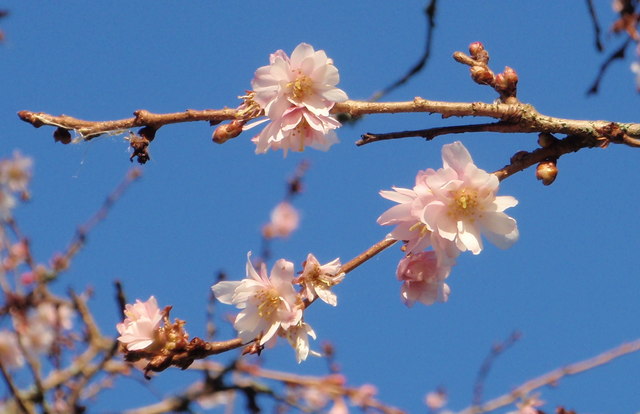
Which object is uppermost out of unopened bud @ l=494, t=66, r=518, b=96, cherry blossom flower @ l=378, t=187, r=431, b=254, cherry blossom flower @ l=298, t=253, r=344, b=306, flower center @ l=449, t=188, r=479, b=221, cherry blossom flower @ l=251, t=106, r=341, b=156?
unopened bud @ l=494, t=66, r=518, b=96

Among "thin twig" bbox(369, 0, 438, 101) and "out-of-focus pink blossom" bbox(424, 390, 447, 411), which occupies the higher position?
"out-of-focus pink blossom" bbox(424, 390, 447, 411)

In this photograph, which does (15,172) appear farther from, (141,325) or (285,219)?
(141,325)

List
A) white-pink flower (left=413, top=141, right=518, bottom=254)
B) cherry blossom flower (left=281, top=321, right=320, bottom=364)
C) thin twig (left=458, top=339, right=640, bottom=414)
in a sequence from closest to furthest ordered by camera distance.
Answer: white-pink flower (left=413, top=141, right=518, bottom=254), cherry blossom flower (left=281, top=321, right=320, bottom=364), thin twig (left=458, top=339, right=640, bottom=414)

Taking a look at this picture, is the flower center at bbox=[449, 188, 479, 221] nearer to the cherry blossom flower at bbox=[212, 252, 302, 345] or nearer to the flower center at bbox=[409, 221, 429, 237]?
the flower center at bbox=[409, 221, 429, 237]

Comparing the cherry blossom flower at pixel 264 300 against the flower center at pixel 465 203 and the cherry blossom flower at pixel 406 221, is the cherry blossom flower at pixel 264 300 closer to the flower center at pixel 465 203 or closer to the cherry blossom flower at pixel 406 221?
the cherry blossom flower at pixel 406 221

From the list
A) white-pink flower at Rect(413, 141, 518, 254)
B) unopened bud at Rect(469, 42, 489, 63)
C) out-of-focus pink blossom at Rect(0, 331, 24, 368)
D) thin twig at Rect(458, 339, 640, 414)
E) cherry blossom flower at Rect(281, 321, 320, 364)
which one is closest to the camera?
white-pink flower at Rect(413, 141, 518, 254)

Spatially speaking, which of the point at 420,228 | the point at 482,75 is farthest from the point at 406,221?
the point at 482,75

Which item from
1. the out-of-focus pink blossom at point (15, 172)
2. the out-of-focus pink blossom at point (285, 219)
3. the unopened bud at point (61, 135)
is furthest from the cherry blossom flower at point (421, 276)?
the out-of-focus pink blossom at point (15, 172)

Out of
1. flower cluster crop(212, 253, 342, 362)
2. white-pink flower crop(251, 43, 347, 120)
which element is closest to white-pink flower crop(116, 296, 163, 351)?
flower cluster crop(212, 253, 342, 362)
